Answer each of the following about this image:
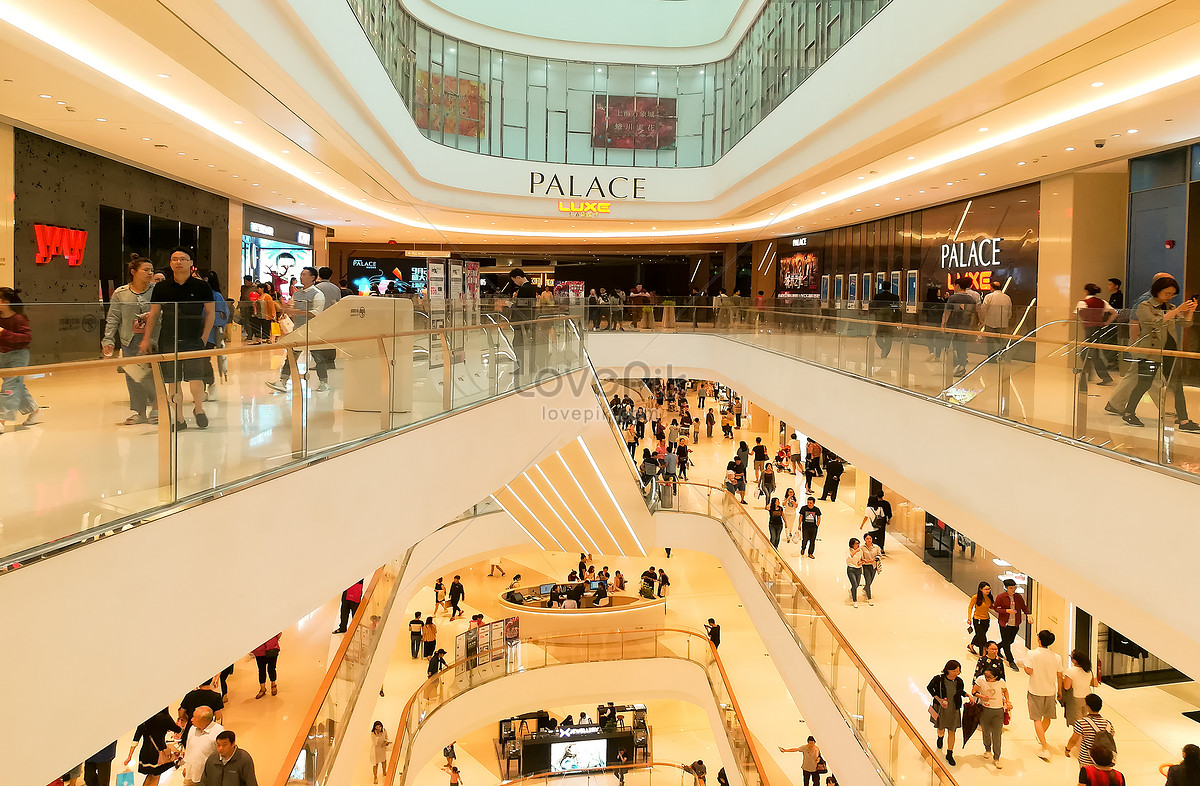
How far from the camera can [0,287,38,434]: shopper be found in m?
2.48

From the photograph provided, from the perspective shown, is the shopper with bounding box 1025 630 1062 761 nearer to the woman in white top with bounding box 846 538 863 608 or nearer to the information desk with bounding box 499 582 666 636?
the woman in white top with bounding box 846 538 863 608

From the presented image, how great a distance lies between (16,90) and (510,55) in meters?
16.1

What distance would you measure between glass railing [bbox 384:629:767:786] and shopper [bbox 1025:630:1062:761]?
4.49 m

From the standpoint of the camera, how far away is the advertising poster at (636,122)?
23.1 meters

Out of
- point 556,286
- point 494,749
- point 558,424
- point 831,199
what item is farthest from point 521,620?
point 556,286

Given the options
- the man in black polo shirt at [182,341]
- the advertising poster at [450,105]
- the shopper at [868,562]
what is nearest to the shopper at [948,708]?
Result: the shopper at [868,562]

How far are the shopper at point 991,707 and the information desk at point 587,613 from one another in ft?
32.9

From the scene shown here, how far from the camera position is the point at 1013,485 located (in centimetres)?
542

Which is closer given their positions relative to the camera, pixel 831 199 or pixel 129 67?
pixel 129 67

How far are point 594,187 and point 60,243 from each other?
13.6 m

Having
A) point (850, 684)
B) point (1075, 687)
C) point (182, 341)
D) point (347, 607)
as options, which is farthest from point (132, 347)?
point (347, 607)

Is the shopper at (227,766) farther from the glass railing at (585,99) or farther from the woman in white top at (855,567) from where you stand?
the glass railing at (585,99)

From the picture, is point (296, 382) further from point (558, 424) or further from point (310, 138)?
point (310, 138)

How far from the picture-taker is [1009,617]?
30.5ft
